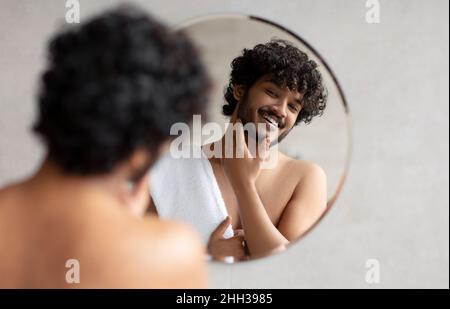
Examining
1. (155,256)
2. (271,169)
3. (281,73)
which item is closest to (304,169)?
(271,169)

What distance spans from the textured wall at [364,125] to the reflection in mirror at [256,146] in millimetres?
46

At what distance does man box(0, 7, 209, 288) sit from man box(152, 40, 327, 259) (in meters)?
0.44

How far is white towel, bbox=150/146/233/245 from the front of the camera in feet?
3.34

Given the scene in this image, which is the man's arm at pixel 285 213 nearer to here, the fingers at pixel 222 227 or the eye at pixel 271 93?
the fingers at pixel 222 227

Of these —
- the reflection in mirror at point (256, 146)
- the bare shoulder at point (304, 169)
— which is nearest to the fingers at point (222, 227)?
the reflection in mirror at point (256, 146)

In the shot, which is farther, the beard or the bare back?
the beard

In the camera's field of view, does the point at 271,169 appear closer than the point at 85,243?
No

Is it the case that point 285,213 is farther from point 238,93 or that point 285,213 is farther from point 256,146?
Result: point 238,93

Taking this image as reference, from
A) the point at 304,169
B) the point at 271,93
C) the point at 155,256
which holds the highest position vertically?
the point at 271,93

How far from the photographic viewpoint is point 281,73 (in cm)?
101

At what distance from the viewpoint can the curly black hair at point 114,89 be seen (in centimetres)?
52

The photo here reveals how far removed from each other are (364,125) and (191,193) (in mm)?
348

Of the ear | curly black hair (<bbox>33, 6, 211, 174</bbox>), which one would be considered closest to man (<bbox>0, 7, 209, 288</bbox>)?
curly black hair (<bbox>33, 6, 211, 174</bbox>)

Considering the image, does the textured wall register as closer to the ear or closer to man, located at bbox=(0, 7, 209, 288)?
the ear
